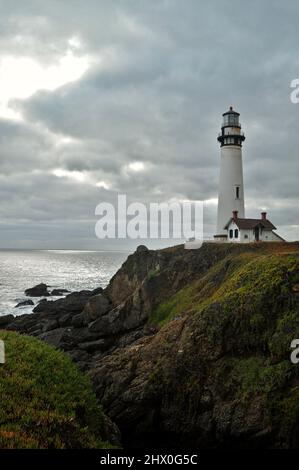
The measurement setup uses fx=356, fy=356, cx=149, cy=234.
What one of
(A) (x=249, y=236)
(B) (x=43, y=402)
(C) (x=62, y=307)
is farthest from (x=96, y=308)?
(B) (x=43, y=402)

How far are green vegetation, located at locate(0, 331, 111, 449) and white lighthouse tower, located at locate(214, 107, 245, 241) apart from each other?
3476cm

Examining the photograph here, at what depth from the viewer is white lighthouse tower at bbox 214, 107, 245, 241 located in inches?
1850

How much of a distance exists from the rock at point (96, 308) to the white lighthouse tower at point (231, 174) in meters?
17.2

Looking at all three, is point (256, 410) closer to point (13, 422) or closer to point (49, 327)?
point (13, 422)

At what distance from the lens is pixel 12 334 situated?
704 inches

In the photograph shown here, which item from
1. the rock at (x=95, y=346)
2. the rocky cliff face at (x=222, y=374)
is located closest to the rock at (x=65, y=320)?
the rock at (x=95, y=346)

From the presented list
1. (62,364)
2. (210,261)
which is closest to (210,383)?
(62,364)

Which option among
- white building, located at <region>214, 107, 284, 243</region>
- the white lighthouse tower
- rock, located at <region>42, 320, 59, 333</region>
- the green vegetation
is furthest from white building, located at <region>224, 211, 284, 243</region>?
the green vegetation

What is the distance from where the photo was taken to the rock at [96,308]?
4228 centimetres

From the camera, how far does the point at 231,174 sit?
47.1 metres

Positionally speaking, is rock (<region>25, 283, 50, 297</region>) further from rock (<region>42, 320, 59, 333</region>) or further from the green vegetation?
the green vegetation

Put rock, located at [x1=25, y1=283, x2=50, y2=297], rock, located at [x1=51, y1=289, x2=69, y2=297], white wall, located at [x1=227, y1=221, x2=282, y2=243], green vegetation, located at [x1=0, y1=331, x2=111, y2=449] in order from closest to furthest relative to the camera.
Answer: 1. green vegetation, located at [x1=0, y1=331, x2=111, y2=449]
2. white wall, located at [x1=227, y1=221, x2=282, y2=243]
3. rock, located at [x1=25, y1=283, x2=50, y2=297]
4. rock, located at [x1=51, y1=289, x2=69, y2=297]

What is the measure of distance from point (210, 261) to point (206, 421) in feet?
73.2

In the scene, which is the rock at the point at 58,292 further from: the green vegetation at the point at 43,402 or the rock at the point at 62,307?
the green vegetation at the point at 43,402
